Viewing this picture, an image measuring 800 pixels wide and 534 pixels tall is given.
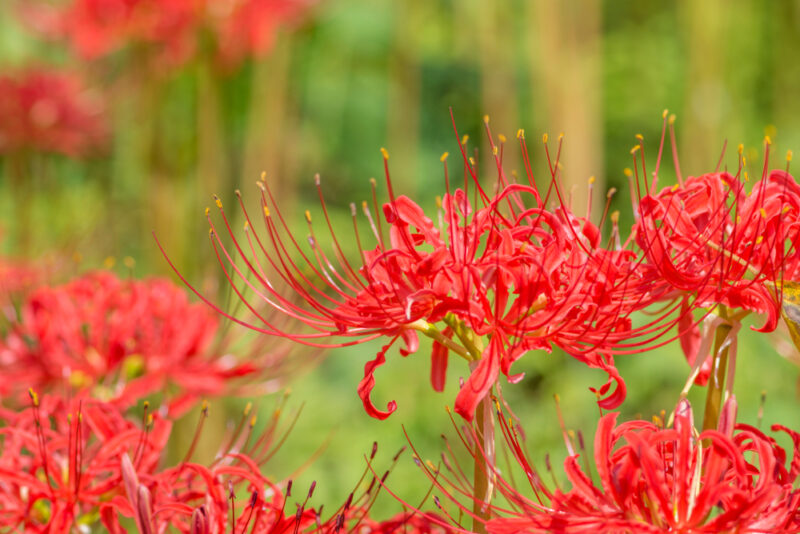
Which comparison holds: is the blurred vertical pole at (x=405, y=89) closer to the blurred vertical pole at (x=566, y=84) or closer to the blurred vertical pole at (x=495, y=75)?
the blurred vertical pole at (x=495, y=75)

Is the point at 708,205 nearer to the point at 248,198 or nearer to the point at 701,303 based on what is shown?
the point at 701,303

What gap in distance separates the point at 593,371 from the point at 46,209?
2406mm

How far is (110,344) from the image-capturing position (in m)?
1.64

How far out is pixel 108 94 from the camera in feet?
13.3

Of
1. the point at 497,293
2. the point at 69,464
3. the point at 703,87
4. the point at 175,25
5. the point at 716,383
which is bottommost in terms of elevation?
the point at 69,464

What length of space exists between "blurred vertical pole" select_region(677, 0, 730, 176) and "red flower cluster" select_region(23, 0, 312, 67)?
2.00 meters

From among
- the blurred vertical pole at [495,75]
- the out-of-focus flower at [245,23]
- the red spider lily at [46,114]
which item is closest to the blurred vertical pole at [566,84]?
the blurred vertical pole at [495,75]

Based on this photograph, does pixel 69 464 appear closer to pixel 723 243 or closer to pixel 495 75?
pixel 723 243

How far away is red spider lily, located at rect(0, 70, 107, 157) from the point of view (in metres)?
3.43

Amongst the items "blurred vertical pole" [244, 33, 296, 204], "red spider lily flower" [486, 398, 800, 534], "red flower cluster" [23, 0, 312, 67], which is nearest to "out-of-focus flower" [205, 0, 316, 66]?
A: "red flower cluster" [23, 0, 312, 67]

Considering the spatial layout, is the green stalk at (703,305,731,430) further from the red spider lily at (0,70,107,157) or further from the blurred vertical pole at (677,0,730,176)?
the blurred vertical pole at (677,0,730,176)

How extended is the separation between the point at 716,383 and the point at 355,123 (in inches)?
204

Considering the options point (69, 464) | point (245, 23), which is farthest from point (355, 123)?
point (69, 464)

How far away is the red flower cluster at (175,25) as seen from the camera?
2.93m
